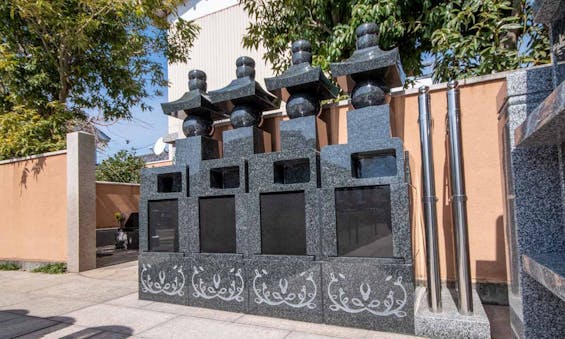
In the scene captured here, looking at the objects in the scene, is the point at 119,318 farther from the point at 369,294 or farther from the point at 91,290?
the point at 369,294

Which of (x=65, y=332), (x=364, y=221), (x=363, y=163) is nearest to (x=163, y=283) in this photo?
(x=65, y=332)

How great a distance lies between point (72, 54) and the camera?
9.12 metres

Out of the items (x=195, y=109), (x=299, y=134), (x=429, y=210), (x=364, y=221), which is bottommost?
(x=364, y=221)

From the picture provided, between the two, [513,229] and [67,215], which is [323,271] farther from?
[67,215]

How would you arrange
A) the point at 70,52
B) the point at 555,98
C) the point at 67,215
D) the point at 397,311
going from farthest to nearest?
the point at 70,52
the point at 67,215
the point at 397,311
the point at 555,98

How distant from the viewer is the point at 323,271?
386 centimetres

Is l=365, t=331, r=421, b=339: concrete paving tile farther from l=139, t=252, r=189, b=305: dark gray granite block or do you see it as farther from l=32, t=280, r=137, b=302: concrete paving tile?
l=32, t=280, r=137, b=302: concrete paving tile

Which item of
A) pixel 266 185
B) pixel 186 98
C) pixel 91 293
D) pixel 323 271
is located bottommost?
pixel 91 293

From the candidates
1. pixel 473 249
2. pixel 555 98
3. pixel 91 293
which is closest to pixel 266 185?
pixel 473 249

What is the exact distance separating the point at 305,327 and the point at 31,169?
7.88 metres

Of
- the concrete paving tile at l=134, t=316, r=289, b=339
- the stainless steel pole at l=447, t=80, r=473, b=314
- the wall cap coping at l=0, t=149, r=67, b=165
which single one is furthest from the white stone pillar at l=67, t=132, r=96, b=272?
the stainless steel pole at l=447, t=80, r=473, b=314

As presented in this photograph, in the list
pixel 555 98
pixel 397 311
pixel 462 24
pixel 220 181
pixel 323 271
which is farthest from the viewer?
pixel 462 24

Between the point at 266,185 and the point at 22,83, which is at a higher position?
the point at 22,83

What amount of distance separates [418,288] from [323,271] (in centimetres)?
166
